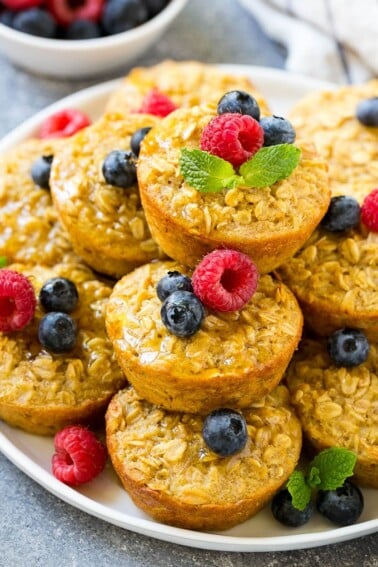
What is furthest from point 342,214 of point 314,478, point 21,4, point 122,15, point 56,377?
point 21,4

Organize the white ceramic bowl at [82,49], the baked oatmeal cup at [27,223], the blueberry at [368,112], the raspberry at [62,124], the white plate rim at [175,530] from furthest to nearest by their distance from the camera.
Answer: the white ceramic bowl at [82,49] → the raspberry at [62,124] → the blueberry at [368,112] → the baked oatmeal cup at [27,223] → the white plate rim at [175,530]

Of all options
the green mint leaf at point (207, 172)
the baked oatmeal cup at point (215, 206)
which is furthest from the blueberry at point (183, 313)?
the green mint leaf at point (207, 172)

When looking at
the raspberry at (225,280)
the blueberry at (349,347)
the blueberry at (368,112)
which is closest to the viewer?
the raspberry at (225,280)

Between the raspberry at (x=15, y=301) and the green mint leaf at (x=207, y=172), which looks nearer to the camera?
the green mint leaf at (x=207, y=172)

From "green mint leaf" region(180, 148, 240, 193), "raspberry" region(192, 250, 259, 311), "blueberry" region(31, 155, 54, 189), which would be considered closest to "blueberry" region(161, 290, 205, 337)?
"raspberry" region(192, 250, 259, 311)

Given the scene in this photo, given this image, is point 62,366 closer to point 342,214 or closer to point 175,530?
point 175,530

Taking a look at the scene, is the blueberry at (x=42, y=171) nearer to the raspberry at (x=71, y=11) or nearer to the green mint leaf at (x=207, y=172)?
the green mint leaf at (x=207, y=172)

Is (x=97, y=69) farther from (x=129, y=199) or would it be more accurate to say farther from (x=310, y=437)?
(x=310, y=437)
